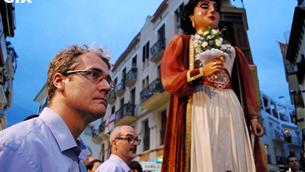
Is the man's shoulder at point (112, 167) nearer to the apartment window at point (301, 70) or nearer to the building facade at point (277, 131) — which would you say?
the apartment window at point (301, 70)

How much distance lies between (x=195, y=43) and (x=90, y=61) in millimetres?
1804

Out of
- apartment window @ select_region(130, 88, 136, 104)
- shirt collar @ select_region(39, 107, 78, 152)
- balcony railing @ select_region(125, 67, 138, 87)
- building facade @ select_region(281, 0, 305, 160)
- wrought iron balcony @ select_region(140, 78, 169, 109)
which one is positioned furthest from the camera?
apartment window @ select_region(130, 88, 136, 104)

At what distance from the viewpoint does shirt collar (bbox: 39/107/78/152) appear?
46.8 inches

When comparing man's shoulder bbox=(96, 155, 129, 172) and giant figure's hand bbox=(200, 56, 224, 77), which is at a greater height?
giant figure's hand bbox=(200, 56, 224, 77)

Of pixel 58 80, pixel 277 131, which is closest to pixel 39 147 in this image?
pixel 58 80

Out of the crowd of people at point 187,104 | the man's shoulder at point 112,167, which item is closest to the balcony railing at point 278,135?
the crowd of people at point 187,104

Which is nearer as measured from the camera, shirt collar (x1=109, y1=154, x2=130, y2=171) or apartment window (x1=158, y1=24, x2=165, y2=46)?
shirt collar (x1=109, y1=154, x2=130, y2=171)

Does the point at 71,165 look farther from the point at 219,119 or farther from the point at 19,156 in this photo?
the point at 219,119

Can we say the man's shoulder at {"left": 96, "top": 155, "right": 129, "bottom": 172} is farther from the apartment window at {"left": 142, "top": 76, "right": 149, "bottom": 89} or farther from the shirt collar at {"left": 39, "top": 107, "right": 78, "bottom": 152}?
the apartment window at {"left": 142, "top": 76, "right": 149, "bottom": 89}

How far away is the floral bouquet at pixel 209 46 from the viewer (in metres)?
2.97

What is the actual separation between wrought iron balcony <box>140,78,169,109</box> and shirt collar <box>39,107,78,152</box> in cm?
1572

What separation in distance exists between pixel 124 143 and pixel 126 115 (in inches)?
724

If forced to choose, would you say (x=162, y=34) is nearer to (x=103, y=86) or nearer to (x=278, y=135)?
(x=103, y=86)

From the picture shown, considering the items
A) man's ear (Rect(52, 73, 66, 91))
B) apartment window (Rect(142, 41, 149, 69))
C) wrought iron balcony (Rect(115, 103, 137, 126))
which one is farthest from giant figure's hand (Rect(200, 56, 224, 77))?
wrought iron balcony (Rect(115, 103, 137, 126))
